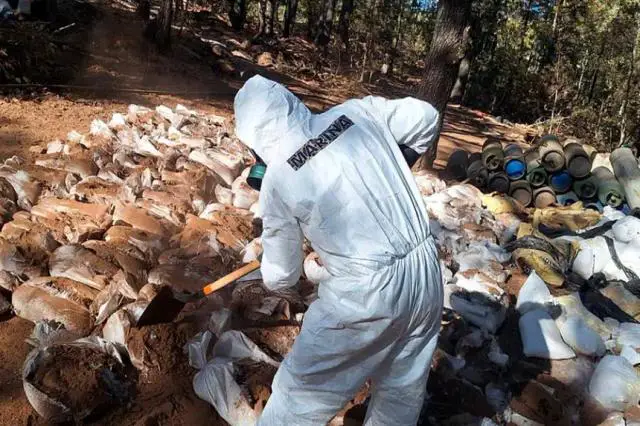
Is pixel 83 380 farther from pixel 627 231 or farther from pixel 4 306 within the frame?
pixel 627 231

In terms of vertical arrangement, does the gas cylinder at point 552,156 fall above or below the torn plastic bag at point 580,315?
above

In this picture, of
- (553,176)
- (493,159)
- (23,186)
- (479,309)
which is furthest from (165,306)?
(553,176)

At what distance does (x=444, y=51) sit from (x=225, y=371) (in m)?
4.16

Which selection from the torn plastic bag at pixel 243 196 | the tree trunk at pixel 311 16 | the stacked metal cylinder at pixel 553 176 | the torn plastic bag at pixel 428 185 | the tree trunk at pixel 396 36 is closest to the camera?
the torn plastic bag at pixel 243 196

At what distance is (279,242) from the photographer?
6.28 ft

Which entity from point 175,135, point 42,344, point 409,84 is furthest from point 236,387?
point 409,84

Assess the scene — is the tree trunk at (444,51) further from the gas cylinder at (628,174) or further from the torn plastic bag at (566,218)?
the gas cylinder at (628,174)

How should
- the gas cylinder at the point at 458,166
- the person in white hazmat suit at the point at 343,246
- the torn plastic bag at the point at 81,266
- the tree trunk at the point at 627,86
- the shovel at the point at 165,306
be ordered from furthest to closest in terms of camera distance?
the tree trunk at the point at 627,86 → the gas cylinder at the point at 458,166 → the torn plastic bag at the point at 81,266 → the shovel at the point at 165,306 → the person in white hazmat suit at the point at 343,246

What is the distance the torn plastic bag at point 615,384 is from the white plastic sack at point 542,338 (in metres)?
0.20

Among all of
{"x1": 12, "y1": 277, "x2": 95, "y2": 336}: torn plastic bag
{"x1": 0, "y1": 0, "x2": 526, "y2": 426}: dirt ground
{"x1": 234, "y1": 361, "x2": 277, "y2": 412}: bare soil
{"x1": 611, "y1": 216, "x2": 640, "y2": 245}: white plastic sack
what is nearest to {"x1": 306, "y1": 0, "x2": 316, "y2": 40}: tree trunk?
{"x1": 0, "y1": 0, "x2": 526, "y2": 426}: dirt ground

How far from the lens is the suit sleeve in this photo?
213cm

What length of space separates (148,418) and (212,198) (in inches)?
80.5

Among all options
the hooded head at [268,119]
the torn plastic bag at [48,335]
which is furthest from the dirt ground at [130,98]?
the hooded head at [268,119]

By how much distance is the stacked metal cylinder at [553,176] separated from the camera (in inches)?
249
